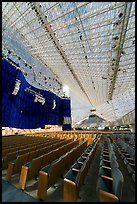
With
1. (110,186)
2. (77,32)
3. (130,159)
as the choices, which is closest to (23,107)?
(77,32)

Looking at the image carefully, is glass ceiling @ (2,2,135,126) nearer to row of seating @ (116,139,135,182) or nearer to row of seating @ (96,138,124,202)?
row of seating @ (116,139,135,182)

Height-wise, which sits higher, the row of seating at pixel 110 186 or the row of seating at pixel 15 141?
the row of seating at pixel 110 186

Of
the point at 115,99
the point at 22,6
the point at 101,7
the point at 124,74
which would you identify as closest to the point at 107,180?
the point at 101,7

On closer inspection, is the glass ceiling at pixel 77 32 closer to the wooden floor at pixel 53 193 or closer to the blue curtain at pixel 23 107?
the blue curtain at pixel 23 107

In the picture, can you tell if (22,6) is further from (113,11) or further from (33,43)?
(113,11)

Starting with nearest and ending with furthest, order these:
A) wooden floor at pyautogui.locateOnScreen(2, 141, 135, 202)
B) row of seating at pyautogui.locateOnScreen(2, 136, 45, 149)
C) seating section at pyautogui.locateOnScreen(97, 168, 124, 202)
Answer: seating section at pyautogui.locateOnScreen(97, 168, 124, 202) < wooden floor at pyautogui.locateOnScreen(2, 141, 135, 202) < row of seating at pyautogui.locateOnScreen(2, 136, 45, 149)

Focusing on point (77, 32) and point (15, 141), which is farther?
point (77, 32)

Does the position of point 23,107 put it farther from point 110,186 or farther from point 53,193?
point 110,186

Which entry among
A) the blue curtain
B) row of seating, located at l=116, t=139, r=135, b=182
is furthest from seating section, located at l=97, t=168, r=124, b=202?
the blue curtain

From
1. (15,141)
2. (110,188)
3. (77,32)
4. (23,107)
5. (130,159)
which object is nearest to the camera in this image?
(110,188)

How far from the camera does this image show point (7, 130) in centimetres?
1467

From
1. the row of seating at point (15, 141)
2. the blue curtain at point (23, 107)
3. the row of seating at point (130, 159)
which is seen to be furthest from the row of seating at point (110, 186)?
the blue curtain at point (23, 107)

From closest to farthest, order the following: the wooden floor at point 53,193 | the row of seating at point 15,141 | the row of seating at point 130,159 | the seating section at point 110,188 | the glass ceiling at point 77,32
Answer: the seating section at point 110,188
the wooden floor at point 53,193
the row of seating at point 130,159
the row of seating at point 15,141
the glass ceiling at point 77,32

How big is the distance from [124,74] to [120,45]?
750 cm
